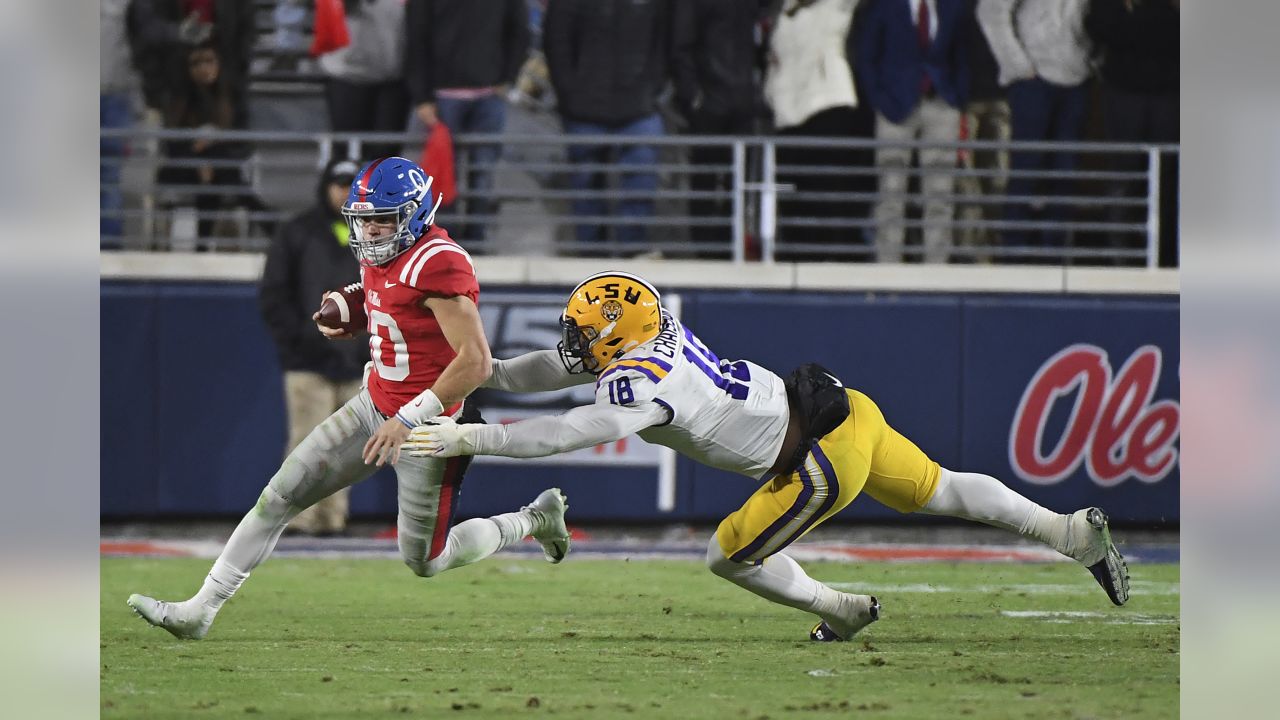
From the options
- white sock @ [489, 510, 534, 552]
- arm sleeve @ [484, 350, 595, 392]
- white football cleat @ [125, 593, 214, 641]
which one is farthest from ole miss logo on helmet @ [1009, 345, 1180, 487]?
white football cleat @ [125, 593, 214, 641]

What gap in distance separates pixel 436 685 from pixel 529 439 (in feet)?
2.75

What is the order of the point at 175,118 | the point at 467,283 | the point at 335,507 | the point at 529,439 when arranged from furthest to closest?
the point at 175,118 < the point at 335,507 < the point at 467,283 < the point at 529,439

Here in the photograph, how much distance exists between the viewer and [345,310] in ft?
17.8

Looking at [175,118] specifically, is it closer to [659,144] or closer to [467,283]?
[659,144]

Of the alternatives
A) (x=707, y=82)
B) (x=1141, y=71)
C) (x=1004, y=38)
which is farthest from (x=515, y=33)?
(x=1141, y=71)

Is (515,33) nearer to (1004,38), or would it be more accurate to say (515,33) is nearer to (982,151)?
(1004,38)

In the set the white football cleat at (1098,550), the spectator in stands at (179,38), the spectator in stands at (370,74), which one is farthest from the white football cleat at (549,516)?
the spectator in stands at (179,38)

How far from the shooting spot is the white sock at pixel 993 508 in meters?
5.41

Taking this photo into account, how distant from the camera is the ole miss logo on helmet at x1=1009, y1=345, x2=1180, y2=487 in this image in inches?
368

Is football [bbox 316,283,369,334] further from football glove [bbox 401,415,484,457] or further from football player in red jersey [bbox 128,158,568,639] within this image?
football glove [bbox 401,415,484,457]

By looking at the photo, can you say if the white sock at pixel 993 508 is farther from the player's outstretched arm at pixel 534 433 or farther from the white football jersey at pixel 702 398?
the player's outstretched arm at pixel 534 433
